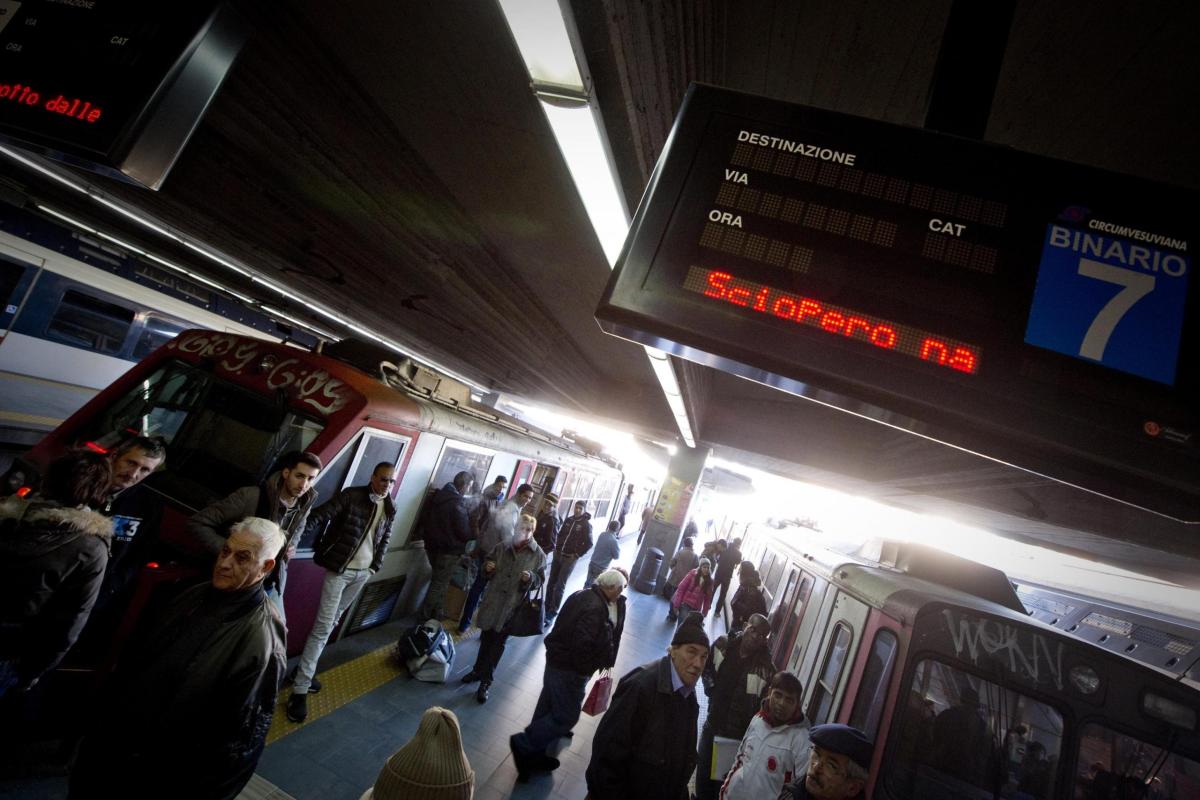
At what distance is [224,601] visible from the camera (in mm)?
2184

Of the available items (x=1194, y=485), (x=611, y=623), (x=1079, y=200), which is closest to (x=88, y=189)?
(x=611, y=623)

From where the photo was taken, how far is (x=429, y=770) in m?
1.19

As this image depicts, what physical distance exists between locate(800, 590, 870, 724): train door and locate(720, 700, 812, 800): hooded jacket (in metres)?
1.02

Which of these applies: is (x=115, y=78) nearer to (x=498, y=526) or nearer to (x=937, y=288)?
(x=937, y=288)

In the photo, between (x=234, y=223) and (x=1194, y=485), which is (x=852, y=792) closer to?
(x=1194, y=485)

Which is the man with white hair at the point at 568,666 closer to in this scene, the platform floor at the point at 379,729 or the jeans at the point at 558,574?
the platform floor at the point at 379,729

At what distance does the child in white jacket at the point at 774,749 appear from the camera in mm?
3201

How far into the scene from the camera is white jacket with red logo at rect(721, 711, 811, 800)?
3.19 meters

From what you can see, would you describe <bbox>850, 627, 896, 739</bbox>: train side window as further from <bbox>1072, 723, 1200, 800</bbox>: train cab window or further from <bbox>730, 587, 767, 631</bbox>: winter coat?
<bbox>730, 587, 767, 631</bbox>: winter coat

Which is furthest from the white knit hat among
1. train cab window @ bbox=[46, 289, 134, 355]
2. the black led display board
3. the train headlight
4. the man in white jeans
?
train cab window @ bbox=[46, 289, 134, 355]

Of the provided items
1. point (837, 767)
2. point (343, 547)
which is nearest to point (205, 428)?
point (343, 547)

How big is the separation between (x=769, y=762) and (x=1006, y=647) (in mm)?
1811

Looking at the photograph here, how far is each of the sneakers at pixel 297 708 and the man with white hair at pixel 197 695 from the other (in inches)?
82.2

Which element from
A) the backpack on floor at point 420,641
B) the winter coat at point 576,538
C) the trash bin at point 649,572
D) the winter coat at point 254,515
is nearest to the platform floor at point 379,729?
the backpack on floor at point 420,641
